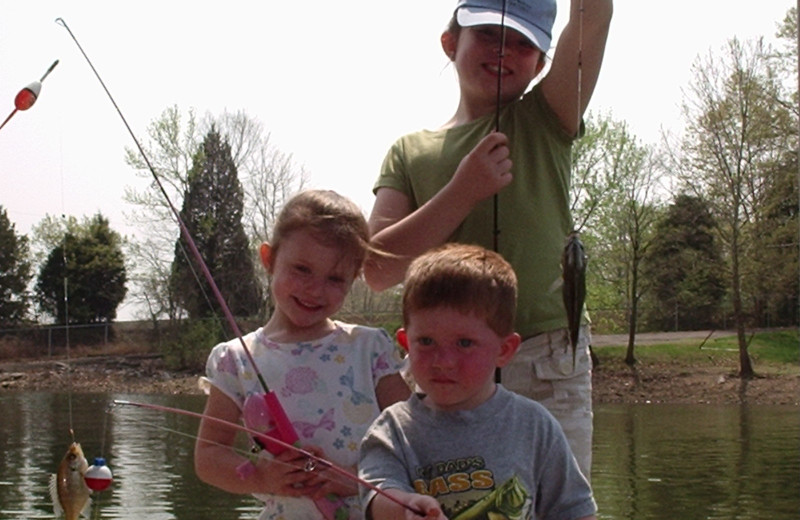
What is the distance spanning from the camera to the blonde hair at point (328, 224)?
278 cm

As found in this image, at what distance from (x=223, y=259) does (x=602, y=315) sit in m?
11.0

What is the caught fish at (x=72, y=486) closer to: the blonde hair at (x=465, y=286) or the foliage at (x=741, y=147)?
the blonde hair at (x=465, y=286)

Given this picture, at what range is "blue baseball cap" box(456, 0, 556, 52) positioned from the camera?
2.91 meters

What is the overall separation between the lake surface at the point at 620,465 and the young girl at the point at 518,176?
5.35 m

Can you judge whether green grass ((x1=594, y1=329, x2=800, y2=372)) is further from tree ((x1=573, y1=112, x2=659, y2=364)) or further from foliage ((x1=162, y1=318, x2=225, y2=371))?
foliage ((x1=162, y1=318, x2=225, y2=371))

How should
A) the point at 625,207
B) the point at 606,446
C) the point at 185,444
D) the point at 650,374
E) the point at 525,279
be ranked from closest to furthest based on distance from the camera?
the point at 525,279
the point at 625,207
the point at 606,446
the point at 185,444
the point at 650,374

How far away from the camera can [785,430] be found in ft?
71.5

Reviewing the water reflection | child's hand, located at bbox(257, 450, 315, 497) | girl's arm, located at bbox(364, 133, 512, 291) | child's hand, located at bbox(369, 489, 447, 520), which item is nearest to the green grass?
the water reflection

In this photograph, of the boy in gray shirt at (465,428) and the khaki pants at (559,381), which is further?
the khaki pants at (559,381)

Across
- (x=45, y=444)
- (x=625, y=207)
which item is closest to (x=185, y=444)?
(x=45, y=444)

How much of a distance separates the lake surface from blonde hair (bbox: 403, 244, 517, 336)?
5966 millimetres

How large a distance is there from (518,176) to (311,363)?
28.9 inches

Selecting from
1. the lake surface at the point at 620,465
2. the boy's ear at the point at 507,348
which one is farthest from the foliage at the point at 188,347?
the boy's ear at the point at 507,348

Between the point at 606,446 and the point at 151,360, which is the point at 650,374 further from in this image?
the point at 151,360
